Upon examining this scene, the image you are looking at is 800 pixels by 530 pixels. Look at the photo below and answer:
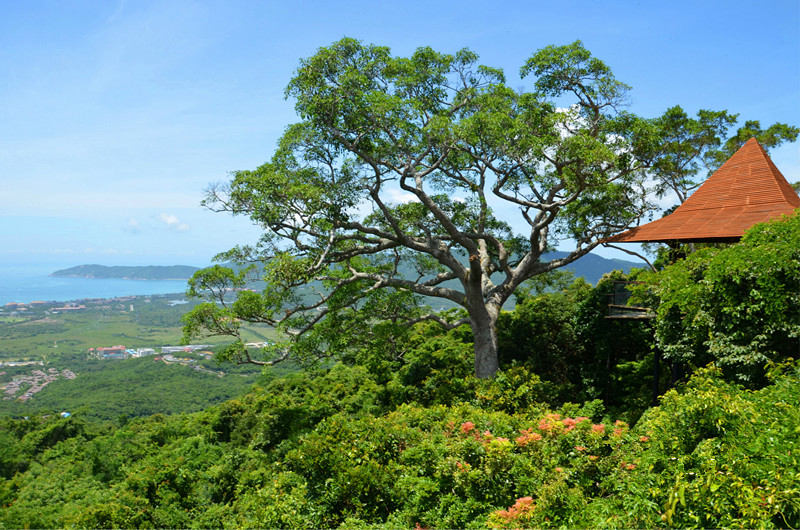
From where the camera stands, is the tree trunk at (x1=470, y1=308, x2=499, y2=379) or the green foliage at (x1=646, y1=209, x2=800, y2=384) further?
the tree trunk at (x1=470, y1=308, x2=499, y2=379)

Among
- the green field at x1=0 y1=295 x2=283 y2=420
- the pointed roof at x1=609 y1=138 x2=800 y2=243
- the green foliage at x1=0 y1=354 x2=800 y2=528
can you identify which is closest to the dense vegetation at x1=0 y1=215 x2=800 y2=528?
the green foliage at x1=0 y1=354 x2=800 y2=528

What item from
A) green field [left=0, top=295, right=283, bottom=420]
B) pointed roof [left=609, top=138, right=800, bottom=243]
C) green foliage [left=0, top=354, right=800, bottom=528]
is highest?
pointed roof [left=609, top=138, right=800, bottom=243]

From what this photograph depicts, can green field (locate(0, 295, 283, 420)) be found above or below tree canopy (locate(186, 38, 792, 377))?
below

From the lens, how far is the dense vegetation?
3486 mm

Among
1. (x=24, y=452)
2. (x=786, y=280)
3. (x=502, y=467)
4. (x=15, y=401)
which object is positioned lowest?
(x=15, y=401)

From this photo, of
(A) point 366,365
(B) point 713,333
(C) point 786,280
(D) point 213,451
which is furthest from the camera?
(A) point 366,365

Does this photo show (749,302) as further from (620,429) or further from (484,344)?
(484,344)

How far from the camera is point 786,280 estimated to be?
19.5 ft

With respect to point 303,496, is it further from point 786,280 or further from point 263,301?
point 786,280

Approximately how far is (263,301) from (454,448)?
6.35 m

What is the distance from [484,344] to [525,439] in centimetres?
573

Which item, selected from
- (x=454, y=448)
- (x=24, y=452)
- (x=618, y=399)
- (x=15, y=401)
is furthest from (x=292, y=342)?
(x=15, y=401)

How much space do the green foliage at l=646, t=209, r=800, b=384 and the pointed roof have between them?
6.39 ft

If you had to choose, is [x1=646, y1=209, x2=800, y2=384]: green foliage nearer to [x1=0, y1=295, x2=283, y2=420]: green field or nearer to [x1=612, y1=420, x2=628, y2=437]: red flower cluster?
[x1=612, y1=420, x2=628, y2=437]: red flower cluster
